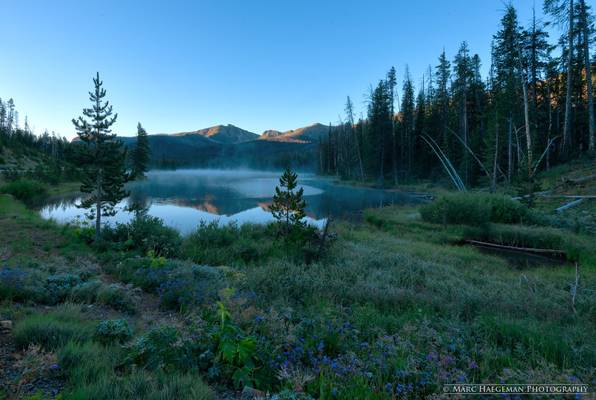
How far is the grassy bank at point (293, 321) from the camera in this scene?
113 inches

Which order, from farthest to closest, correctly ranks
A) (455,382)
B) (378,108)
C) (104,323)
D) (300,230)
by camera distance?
1. (378,108)
2. (300,230)
3. (104,323)
4. (455,382)

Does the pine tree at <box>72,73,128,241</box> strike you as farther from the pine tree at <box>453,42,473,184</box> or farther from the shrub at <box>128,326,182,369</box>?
the pine tree at <box>453,42,473,184</box>

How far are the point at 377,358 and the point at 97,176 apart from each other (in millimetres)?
12753

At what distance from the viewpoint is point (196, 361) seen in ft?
10.3

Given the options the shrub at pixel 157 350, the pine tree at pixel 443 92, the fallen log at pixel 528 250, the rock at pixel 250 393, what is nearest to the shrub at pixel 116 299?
the shrub at pixel 157 350

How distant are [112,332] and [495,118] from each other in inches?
1350

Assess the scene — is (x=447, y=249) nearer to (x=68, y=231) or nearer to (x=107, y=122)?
(x=107, y=122)

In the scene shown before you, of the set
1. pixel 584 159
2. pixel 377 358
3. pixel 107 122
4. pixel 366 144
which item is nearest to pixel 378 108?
pixel 366 144

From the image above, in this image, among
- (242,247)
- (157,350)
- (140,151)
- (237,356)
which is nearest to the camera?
(157,350)

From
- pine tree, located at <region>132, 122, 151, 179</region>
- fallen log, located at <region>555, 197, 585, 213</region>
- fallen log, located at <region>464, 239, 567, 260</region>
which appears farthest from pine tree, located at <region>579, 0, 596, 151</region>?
pine tree, located at <region>132, 122, 151, 179</region>

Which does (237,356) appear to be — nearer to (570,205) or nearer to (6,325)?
(6,325)

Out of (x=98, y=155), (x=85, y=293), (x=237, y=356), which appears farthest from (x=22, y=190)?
(x=237, y=356)

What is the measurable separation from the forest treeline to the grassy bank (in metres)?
14.0

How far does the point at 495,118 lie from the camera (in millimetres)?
27547
